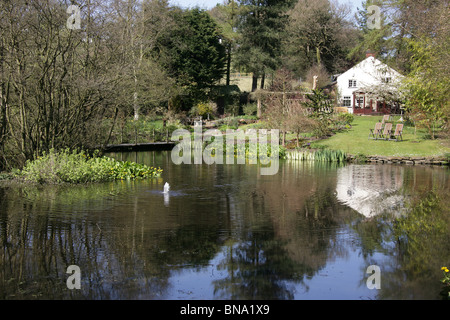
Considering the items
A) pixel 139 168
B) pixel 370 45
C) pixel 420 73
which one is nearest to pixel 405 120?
pixel 370 45

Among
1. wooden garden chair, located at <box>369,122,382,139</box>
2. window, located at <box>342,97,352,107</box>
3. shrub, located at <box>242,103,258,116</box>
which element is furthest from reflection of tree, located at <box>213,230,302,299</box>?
window, located at <box>342,97,352,107</box>

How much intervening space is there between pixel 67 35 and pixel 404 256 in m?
13.7

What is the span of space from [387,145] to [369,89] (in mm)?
18451

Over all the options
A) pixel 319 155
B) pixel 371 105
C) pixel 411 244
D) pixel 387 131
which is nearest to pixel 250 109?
A: pixel 371 105

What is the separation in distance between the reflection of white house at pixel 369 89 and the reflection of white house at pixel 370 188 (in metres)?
22.1

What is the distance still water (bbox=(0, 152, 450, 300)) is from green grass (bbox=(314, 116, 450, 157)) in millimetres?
9310

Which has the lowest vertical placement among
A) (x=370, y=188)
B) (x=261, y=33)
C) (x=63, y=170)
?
(x=370, y=188)

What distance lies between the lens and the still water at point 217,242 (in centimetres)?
717

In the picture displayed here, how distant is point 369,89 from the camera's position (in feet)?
147

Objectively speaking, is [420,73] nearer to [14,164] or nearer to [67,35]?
[67,35]

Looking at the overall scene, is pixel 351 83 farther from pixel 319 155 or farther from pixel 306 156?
pixel 319 155

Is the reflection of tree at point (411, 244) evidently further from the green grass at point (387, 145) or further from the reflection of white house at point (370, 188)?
the green grass at point (387, 145)

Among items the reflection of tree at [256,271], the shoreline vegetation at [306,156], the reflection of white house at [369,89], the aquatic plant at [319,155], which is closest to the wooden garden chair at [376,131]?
the shoreline vegetation at [306,156]

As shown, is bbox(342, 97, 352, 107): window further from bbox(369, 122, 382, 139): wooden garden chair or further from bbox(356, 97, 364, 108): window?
bbox(369, 122, 382, 139): wooden garden chair
